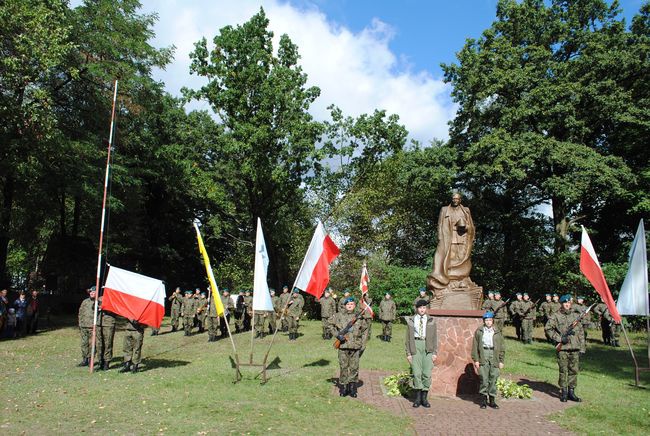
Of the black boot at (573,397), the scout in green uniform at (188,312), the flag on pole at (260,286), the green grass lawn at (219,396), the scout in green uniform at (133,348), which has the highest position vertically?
the flag on pole at (260,286)

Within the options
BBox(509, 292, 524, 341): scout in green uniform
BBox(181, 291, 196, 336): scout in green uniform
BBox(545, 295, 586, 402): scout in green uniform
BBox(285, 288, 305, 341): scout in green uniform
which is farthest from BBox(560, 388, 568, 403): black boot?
BBox(181, 291, 196, 336): scout in green uniform

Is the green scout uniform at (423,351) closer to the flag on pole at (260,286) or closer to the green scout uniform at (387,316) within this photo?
the flag on pole at (260,286)

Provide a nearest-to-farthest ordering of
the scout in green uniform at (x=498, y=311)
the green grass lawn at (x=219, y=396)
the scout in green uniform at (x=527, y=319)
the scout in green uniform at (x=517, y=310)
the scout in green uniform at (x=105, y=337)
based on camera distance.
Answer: the green grass lawn at (x=219, y=396)
the scout in green uniform at (x=105, y=337)
the scout in green uniform at (x=498, y=311)
the scout in green uniform at (x=527, y=319)
the scout in green uniform at (x=517, y=310)

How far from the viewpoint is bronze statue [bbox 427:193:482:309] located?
12.4 m

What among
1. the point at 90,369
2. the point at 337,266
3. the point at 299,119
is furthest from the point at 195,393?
the point at 299,119

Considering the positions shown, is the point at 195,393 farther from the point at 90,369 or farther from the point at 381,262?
the point at 381,262

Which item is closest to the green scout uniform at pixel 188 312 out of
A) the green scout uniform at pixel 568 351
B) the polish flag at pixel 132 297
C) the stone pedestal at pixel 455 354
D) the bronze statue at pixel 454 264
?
the polish flag at pixel 132 297

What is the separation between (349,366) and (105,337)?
22.0 feet

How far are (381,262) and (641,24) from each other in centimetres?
2010

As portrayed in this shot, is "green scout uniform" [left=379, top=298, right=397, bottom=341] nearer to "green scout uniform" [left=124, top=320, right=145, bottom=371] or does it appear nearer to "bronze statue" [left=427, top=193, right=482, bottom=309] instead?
"bronze statue" [left=427, top=193, right=482, bottom=309]

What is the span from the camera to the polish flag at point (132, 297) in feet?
44.5

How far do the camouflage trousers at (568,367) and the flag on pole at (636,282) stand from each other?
7.51 feet

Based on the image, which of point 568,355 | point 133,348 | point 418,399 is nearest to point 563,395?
point 568,355

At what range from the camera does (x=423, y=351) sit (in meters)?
10.9
